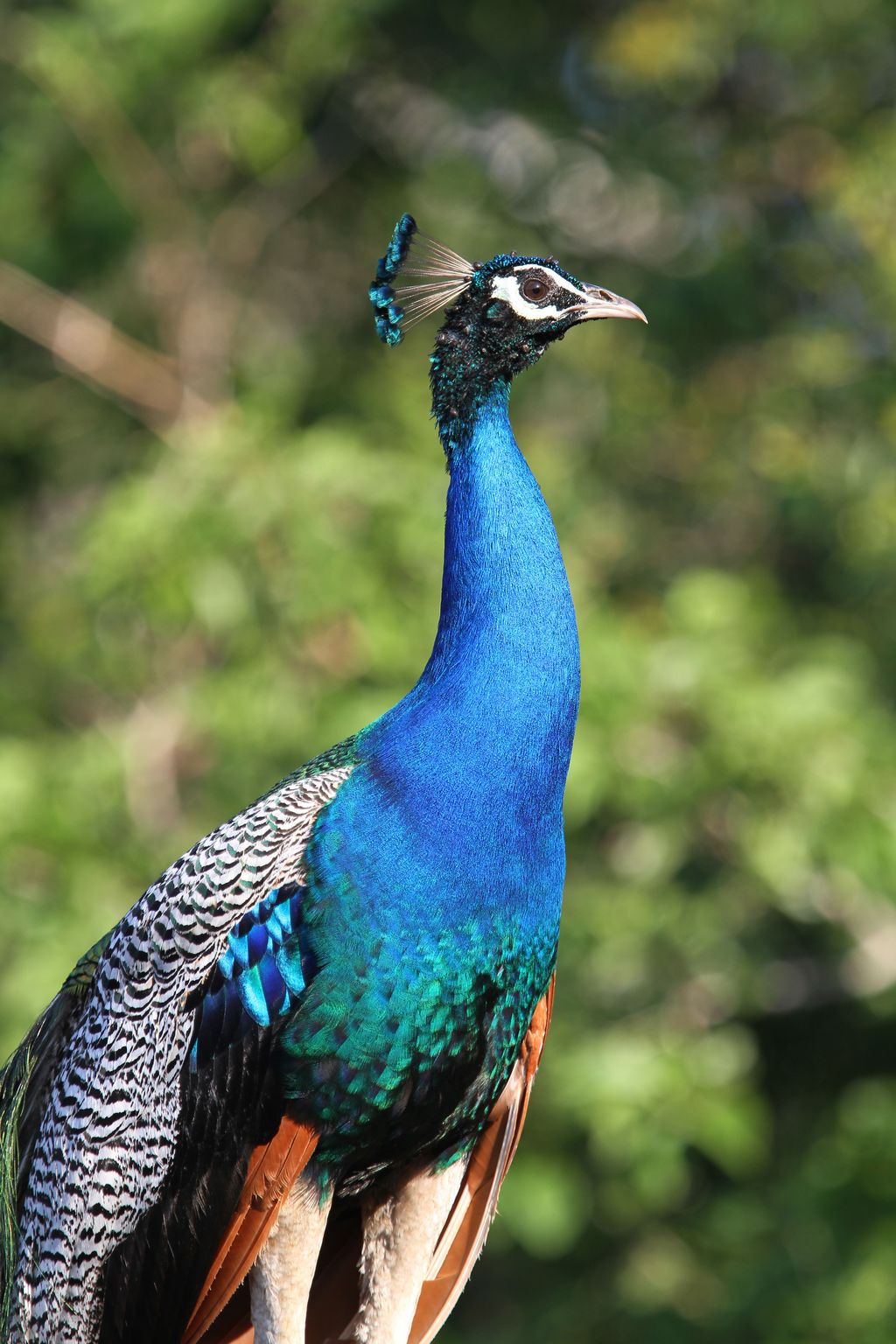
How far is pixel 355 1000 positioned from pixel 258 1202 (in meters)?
0.29

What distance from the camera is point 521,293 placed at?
2.41 meters

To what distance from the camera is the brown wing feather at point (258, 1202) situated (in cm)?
211

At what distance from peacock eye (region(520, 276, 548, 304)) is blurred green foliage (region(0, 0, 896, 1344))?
2044mm

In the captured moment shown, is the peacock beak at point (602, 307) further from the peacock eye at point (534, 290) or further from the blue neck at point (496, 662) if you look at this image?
the blue neck at point (496, 662)

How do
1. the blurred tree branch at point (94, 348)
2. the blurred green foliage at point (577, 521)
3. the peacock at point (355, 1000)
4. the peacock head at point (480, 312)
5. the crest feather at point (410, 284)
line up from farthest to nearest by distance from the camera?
1. the blurred tree branch at point (94, 348)
2. the blurred green foliage at point (577, 521)
3. the crest feather at point (410, 284)
4. the peacock head at point (480, 312)
5. the peacock at point (355, 1000)

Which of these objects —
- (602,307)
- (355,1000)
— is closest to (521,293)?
(602,307)

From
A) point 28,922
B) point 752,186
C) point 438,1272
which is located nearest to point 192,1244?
point 438,1272

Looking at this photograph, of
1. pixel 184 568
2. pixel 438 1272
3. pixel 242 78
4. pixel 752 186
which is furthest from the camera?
pixel 752 186

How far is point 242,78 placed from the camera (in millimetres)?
5402

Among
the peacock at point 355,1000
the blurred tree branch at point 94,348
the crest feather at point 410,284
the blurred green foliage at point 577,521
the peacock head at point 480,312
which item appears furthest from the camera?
the blurred tree branch at point 94,348

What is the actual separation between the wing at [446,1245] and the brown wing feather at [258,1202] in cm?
19

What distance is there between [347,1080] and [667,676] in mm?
2658

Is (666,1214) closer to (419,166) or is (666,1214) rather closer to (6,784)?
(6,784)

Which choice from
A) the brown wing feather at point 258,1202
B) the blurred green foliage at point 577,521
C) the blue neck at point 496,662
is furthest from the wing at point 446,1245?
the blurred green foliage at point 577,521
